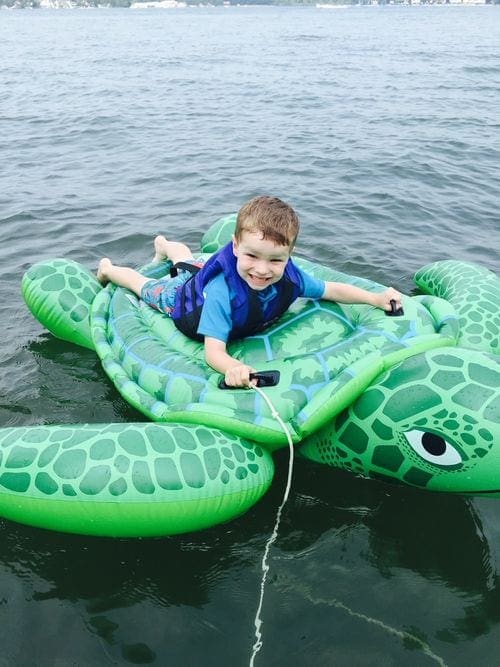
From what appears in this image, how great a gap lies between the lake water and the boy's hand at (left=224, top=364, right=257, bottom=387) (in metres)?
0.78

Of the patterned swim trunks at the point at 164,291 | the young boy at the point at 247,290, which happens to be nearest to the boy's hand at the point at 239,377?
the young boy at the point at 247,290

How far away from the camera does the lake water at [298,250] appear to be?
307cm

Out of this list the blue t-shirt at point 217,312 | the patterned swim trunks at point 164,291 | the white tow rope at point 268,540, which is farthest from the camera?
the patterned swim trunks at point 164,291

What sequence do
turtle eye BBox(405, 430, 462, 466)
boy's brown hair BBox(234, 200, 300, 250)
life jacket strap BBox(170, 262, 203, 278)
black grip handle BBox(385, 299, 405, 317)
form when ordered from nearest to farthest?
turtle eye BBox(405, 430, 462, 466)
boy's brown hair BBox(234, 200, 300, 250)
black grip handle BBox(385, 299, 405, 317)
life jacket strap BBox(170, 262, 203, 278)

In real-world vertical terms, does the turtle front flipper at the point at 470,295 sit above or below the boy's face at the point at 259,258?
below

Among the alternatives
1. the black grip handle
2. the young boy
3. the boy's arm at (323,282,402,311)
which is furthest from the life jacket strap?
the black grip handle

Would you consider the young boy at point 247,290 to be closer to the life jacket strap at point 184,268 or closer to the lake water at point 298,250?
the life jacket strap at point 184,268

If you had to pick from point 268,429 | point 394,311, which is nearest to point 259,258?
point 268,429

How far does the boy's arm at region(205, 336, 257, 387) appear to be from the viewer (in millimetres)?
3641

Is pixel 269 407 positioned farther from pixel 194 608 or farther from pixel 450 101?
pixel 450 101

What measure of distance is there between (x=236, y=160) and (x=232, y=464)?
891cm

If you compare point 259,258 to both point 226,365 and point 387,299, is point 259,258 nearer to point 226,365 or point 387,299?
point 226,365

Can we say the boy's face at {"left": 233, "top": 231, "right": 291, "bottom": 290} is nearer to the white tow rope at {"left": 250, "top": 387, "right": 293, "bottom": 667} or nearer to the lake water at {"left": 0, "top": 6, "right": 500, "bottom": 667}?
the white tow rope at {"left": 250, "top": 387, "right": 293, "bottom": 667}

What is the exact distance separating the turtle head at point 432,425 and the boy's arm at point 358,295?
69 cm
